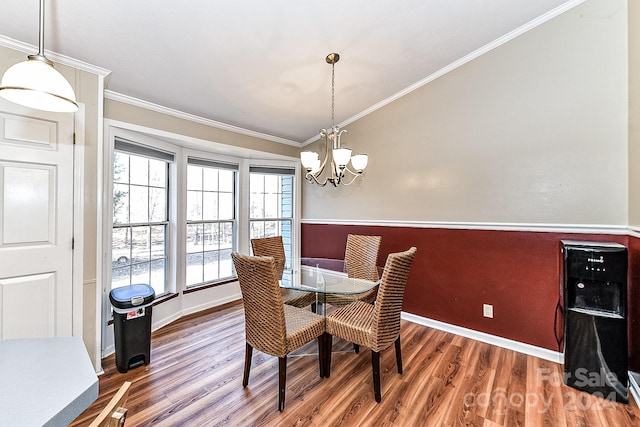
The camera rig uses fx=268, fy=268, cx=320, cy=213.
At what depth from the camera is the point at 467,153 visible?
113 inches

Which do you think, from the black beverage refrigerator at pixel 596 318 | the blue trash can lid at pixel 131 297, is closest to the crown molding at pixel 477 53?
the black beverage refrigerator at pixel 596 318

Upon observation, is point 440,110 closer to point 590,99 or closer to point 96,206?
point 590,99

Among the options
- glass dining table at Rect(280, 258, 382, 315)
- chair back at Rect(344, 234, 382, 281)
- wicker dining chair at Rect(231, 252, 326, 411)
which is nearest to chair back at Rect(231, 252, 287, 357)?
wicker dining chair at Rect(231, 252, 326, 411)

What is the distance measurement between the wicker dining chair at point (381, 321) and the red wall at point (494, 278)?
119 centimetres

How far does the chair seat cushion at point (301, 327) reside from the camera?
1.91 meters

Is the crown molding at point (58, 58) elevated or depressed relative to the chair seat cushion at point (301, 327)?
elevated

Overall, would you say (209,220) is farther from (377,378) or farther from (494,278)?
(494,278)

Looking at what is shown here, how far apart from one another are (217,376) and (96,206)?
170 centimetres

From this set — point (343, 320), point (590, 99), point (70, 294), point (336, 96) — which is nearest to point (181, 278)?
point (70, 294)

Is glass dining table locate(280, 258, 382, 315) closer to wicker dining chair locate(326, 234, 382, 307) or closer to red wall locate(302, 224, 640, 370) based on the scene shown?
→ wicker dining chair locate(326, 234, 382, 307)

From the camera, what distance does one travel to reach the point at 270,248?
3.09m

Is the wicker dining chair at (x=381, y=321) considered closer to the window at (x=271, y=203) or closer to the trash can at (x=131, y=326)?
the trash can at (x=131, y=326)

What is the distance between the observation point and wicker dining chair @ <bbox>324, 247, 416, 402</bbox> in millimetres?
1855

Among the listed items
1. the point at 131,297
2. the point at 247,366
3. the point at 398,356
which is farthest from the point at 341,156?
the point at 131,297
